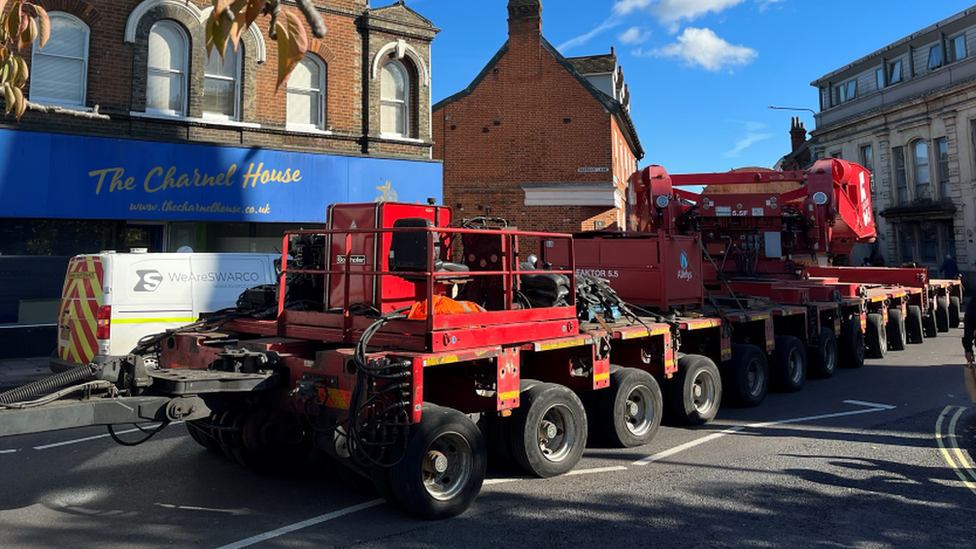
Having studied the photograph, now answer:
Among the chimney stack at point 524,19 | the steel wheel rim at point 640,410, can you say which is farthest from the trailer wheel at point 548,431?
the chimney stack at point 524,19

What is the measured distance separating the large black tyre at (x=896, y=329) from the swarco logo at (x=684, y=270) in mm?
8442

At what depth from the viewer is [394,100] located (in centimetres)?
1695

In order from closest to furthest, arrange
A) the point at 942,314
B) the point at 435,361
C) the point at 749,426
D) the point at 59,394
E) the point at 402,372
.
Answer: the point at 59,394, the point at 402,372, the point at 435,361, the point at 749,426, the point at 942,314

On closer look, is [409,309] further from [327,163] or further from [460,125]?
[460,125]

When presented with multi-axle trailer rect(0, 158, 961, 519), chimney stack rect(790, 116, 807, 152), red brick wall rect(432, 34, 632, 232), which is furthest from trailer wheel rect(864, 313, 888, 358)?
chimney stack rect(790, 116, 807, 152)

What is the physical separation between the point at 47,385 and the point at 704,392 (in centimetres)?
673

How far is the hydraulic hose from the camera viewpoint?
13.4 feet

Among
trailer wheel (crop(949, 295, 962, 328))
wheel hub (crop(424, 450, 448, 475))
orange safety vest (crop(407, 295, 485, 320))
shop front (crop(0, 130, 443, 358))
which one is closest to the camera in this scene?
wheel hub (crop(424, 450, 448, 475))

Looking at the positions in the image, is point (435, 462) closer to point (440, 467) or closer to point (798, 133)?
point (440, 467)

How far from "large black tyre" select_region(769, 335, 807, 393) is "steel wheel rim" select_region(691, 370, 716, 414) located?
2.23m

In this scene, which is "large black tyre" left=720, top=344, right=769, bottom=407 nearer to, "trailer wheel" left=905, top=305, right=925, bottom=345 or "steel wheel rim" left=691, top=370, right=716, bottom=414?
"steel wheel rim" left=691, top=370, right=716, bottom=414

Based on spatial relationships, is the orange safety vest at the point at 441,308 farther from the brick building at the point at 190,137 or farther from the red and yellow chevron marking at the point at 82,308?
the brick building at the point at 190,137

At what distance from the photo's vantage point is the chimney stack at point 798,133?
42.3 m

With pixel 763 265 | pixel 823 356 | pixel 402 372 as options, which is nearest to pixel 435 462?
pixel 402 372
